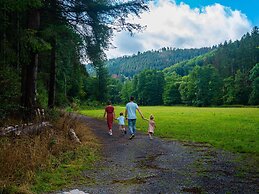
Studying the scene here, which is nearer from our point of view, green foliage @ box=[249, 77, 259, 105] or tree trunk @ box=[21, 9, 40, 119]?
tree trunk @ box=[21, 9, 40, 119]

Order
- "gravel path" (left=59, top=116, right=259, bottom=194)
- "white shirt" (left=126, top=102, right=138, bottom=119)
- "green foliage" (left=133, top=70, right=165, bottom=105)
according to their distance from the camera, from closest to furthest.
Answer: "gravel path" (left=59, top=116, right=259, bottom=194) < "white shirt" (left=126, top=102, right=138, bottom=119) < "green foliage" (left=133, top=70, right=165, bottom=105)

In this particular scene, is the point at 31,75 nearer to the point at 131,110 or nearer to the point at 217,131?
the point at 131,110

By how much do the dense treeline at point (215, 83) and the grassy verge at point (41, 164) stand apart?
81347mm

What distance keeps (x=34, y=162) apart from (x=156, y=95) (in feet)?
374

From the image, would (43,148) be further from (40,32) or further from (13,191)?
(40,32)

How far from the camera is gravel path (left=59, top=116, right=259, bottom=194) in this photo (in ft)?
20.4

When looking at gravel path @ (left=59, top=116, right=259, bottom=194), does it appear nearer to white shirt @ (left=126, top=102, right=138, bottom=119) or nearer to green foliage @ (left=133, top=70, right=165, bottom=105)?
white shirt @ (left=126, top=102, right=138, bottom=119)

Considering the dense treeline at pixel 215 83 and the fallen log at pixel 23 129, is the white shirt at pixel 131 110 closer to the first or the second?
the fallen log at pixel 23 129

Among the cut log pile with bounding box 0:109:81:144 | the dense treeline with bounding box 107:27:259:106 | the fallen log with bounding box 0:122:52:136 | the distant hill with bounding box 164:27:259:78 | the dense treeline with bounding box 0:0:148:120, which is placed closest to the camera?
the fallen log with bounding box 0:122:52:136

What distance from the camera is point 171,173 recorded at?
750 cm

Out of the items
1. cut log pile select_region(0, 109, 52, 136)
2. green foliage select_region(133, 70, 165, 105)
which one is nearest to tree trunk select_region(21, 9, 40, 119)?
cut log pile select_region(0, 109, 52, 136)

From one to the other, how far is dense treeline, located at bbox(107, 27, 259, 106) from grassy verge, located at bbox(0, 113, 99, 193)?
8135 cm

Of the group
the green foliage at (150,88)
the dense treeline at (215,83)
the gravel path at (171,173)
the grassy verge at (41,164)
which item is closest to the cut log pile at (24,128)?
the grassy verge at (41,164)

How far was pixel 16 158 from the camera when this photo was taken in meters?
6.98
